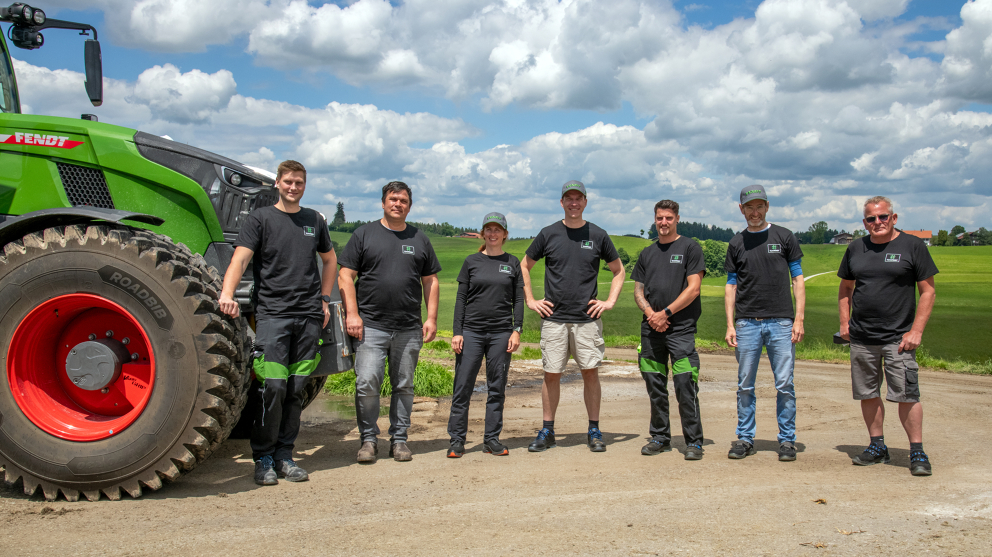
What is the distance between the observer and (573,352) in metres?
5.96

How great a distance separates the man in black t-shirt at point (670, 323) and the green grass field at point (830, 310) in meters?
10.3

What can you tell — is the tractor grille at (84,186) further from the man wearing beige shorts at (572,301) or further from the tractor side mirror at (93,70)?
the man wearing beige shorts at (572,301)

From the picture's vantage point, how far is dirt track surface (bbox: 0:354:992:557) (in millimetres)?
3469

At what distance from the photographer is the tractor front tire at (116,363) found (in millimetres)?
4180

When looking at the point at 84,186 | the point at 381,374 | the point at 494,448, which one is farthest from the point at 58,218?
the point at 494,448

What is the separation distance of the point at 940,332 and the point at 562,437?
28314mm

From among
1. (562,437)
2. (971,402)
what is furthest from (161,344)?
(971,402)

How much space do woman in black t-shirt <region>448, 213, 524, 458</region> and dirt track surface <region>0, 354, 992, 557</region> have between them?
1.06 feet

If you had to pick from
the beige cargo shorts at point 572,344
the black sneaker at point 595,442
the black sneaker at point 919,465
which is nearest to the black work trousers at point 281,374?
the beige cargo shorts at point 572,344

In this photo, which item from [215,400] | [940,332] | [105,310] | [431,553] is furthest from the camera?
[940,332]

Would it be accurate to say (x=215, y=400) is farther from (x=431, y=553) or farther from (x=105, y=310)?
(x=431, y=553)

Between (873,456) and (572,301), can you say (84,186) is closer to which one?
(572,301)

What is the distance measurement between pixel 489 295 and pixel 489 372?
26.6 inches

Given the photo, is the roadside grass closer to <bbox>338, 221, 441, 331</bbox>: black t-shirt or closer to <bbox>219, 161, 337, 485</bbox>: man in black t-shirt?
<bbox>338, 221, 441, 331</bbox>: black t-shirt
